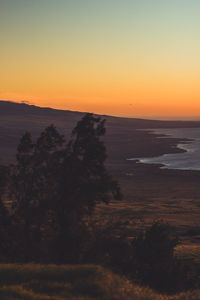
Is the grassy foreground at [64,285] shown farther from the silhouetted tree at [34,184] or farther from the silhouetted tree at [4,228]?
the silhouetted tree at [4,228]

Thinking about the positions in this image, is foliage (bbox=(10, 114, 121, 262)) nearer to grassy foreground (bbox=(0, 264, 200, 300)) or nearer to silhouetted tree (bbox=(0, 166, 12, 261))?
silhouetted tree (bbox=(0, 166, 12, 261))


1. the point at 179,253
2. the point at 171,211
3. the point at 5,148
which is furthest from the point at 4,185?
the point at 5,148

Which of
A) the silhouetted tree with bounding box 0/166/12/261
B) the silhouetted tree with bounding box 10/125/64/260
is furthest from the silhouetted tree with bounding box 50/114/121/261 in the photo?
the silhouetted tree with bounding box 0/166/12/261

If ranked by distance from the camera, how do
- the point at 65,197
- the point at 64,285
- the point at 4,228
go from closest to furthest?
1. the point at 64,285
2. the point at 65,197
3. the point at 4,228

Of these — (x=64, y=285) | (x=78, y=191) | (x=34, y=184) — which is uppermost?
(x=34, y=184)

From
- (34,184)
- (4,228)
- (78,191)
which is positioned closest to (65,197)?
(78,191)

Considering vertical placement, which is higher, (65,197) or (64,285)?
(65,197)

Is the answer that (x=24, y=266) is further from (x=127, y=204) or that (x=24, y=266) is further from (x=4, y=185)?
(x=127, y=204)

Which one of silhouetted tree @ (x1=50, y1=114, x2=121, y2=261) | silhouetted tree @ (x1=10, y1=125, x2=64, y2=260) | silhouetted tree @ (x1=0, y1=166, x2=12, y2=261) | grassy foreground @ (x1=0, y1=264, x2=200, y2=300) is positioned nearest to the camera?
grassy foreground @ (x1=0, y1=264, x2=200, y2=300)

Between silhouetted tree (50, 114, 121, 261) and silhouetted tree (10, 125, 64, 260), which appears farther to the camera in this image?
silhouetted tree (10, 125, 64, 260)

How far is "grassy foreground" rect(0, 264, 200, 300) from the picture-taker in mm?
12709

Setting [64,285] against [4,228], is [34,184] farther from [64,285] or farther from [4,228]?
[64,285]

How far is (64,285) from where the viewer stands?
1384 centimetres

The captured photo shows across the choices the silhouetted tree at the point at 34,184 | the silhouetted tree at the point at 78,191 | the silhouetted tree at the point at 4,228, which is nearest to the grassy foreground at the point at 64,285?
the silhouetted tree at the point at 78,191
